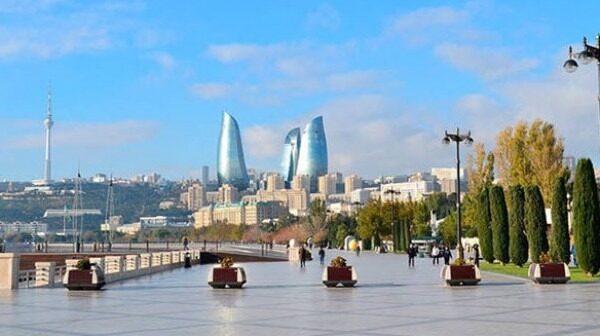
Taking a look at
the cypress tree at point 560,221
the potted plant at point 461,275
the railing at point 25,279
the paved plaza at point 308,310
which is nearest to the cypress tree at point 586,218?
the cypress tree at point 560,221

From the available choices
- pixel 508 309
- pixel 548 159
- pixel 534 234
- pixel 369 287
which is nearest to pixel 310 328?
pixel 508 309

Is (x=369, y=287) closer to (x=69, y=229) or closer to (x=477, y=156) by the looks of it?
(x=477, y=156)

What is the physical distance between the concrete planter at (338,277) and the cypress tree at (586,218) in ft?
30.5

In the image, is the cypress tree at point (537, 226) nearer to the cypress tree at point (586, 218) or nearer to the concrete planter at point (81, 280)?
the cypress tree at point (586, 218)

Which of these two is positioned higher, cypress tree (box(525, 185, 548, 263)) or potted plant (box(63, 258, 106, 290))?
cypress tree (box(525, 185, 548, 263))

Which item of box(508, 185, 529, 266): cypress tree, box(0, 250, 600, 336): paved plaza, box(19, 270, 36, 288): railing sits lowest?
box(0, 250, 600, 336): paved plaza

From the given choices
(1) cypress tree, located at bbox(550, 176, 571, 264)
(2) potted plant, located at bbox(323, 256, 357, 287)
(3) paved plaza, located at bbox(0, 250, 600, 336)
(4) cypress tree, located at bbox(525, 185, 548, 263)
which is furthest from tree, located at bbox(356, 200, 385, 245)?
(2) potted plant, located at bbox(323, 256, 357, 287)

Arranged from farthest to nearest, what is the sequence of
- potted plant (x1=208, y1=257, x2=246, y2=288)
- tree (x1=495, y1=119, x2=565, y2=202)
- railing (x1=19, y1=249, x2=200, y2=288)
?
tree (x1=495, y1=119, x2=565, y2=202) < railing (x1=19, y1=249, x2=200, y2=288) < potted plant (x1=208, y1=257, x2=246, y2=288)

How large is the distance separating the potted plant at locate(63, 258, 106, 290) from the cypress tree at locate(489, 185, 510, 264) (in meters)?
22.8

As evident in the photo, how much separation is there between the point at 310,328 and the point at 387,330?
4.45ft

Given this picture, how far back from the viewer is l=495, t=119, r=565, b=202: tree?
181ft

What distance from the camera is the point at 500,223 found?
41.2 metres

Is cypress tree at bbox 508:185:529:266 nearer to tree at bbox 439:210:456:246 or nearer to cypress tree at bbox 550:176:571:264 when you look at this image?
cypress tree at bbox 550:176:571:264

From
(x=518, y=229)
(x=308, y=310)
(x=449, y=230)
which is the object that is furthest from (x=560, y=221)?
(x=449, y=230)
